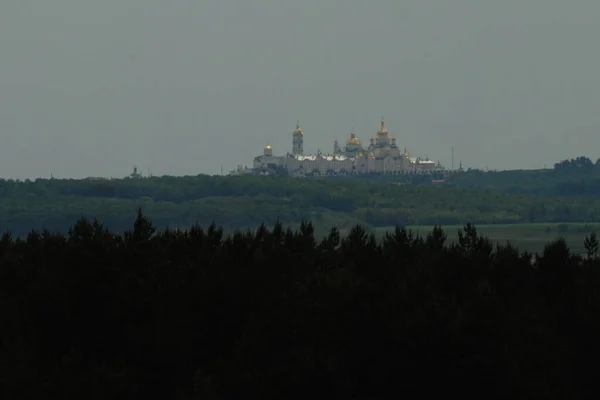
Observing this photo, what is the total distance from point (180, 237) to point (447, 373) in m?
12.3

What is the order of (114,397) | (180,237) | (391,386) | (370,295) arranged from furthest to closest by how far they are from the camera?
1. (180,237)
2. (370,295)
3. (391,386)
4. (114,397)

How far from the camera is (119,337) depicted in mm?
25625

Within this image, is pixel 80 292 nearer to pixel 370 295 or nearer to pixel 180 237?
pixel 370 295

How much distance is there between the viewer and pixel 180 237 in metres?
35.1

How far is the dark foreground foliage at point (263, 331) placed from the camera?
23.3m

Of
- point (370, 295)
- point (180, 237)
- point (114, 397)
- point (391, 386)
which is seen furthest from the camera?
point (180, 237)

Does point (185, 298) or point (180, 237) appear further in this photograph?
point (180, 237)

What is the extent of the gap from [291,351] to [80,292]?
4.53 m

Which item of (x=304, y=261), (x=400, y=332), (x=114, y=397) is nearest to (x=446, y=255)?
(x=304, y=261)

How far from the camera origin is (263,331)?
80.1ft

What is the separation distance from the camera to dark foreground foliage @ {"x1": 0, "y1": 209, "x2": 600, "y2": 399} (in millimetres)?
23281

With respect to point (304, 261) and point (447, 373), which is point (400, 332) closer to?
point (447, 373)

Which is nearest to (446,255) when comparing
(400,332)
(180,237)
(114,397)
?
(180,237)

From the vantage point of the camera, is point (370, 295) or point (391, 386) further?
point (370, 295)
